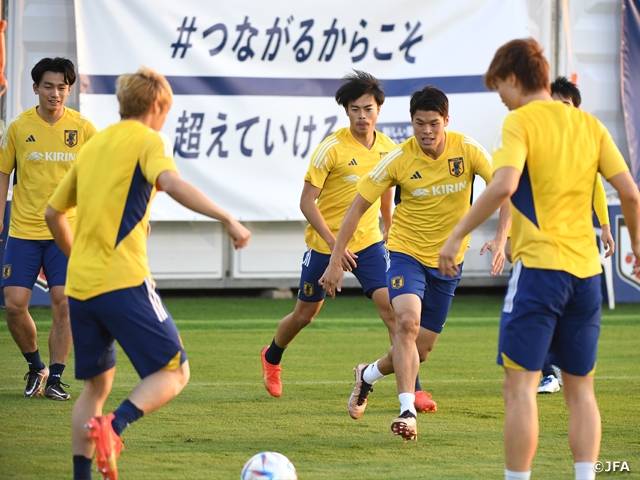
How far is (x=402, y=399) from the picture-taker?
5605mm

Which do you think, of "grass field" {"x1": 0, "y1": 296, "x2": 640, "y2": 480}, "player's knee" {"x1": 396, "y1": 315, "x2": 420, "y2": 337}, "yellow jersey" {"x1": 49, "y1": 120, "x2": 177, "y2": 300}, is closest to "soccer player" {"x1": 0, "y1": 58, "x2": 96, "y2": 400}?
"grass field" {"x1": 0, "y1": 296, "x2": 640, "y2": 480}

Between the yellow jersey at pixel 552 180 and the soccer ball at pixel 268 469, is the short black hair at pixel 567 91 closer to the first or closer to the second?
the yellow jersey at pixel 552 180

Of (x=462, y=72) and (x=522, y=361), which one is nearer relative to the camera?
(x=522, y=361)

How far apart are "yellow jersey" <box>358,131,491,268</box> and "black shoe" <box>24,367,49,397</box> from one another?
2.66 m

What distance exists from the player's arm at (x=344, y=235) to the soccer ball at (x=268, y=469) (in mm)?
1664

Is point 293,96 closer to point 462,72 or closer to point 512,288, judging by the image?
point 462,72

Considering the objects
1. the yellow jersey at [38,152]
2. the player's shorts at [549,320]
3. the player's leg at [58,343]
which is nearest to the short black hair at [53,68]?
the yellow jersey at [38,152]

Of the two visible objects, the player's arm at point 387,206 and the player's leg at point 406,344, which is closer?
the player's leg at point 406,344

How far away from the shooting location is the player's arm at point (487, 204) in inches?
154

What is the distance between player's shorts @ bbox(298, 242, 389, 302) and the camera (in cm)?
696

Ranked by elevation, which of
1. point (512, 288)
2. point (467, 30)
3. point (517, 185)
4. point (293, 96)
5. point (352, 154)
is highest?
point (467, 30)

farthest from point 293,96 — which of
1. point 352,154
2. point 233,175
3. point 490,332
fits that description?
point 352,154

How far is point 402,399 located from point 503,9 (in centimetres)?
801

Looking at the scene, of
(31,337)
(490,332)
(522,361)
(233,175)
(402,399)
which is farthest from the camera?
(233,175)
